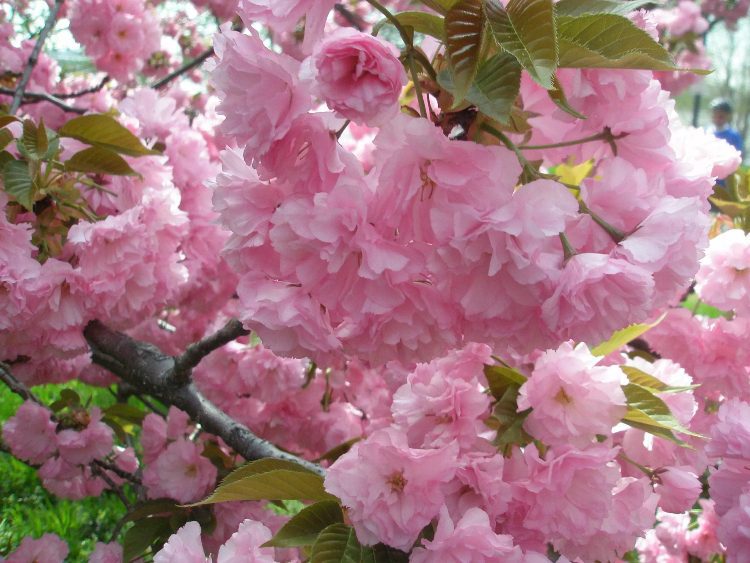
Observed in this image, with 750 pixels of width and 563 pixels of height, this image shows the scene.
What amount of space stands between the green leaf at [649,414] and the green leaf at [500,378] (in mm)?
146

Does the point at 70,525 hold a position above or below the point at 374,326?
below

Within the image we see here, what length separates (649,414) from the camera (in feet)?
3.27

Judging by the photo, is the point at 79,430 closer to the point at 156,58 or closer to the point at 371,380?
the point at 371,380

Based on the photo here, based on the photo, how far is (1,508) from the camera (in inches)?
100

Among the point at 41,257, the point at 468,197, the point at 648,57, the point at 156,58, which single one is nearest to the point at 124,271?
the point at 41,257

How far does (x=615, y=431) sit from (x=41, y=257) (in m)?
1.02

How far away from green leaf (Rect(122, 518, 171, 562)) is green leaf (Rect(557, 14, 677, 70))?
1167mm

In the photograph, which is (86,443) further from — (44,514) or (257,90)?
(257,90)

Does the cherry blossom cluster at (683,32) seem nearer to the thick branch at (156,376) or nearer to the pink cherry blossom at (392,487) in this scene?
the thick branch at (156,376)

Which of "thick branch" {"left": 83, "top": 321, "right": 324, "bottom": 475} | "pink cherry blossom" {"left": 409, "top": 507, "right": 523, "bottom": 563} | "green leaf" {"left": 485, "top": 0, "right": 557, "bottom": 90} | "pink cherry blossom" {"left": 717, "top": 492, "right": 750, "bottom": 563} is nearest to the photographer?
"green leaf" {"left": 485, "top": 0, "right": 557, "bottom": 90}

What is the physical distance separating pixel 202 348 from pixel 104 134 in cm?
42

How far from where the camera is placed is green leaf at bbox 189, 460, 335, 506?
896 millimetres

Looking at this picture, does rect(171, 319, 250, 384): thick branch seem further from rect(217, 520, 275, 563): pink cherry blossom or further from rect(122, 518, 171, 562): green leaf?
rect(217, 520, 275, 563): pink cherry blossom

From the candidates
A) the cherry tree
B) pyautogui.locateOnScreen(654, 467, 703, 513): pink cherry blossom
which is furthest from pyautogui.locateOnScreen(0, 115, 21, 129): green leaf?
pyautogui.locateOnScreen(654, 467, 703, 513): pink cherry blossom
